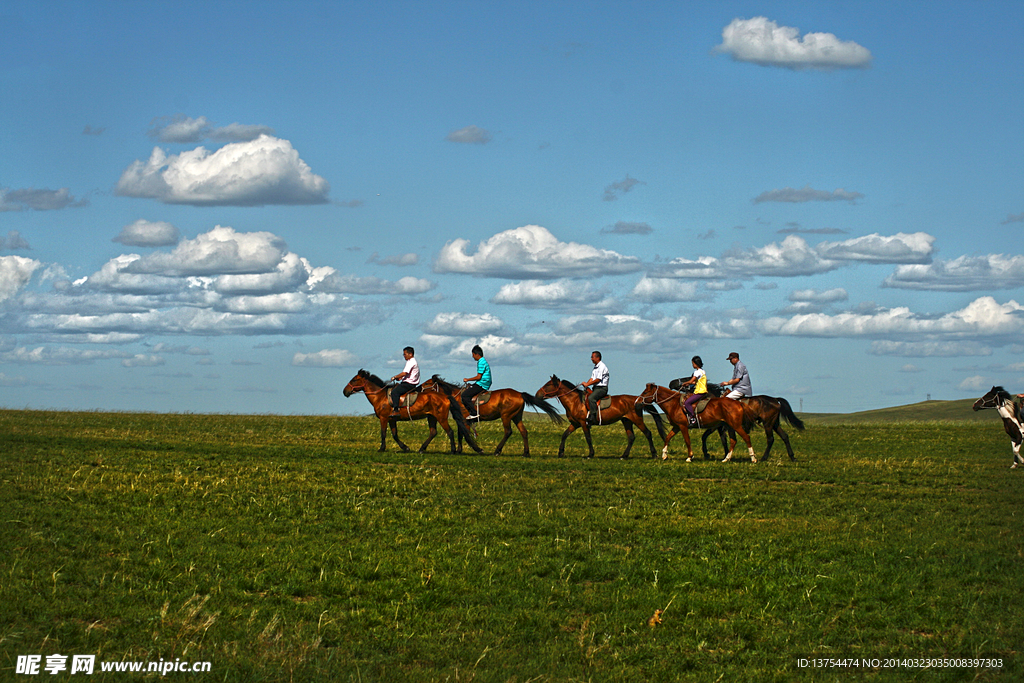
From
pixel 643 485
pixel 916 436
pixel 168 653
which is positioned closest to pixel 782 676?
pixel 168 653

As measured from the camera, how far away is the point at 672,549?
41.2 ft

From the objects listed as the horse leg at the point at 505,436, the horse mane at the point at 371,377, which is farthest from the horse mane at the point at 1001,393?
the horse mane at the point at 371,377

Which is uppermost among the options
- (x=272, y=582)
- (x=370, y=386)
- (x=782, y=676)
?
(x=370, y=386)

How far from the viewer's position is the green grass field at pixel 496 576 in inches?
352

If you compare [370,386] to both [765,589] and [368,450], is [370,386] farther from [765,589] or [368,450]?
[765,589]

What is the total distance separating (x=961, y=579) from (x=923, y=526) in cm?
318

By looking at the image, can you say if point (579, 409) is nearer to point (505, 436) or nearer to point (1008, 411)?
point (505, 436)

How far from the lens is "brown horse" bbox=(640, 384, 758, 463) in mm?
25578

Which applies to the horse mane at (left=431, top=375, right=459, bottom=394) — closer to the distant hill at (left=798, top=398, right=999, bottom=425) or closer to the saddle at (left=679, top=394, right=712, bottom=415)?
the saddle at (left=679, top=394, right=712, bottom=415)

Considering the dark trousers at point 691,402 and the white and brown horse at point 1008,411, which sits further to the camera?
the dark trousers at point 691,402

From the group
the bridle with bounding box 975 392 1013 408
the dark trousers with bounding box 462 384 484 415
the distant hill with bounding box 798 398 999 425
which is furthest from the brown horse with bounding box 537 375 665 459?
the distant hill with bounding box 798 398 999 425

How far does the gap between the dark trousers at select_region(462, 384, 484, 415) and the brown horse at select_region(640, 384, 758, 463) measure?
5.25 meters

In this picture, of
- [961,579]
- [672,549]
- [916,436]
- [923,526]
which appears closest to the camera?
[961,579]

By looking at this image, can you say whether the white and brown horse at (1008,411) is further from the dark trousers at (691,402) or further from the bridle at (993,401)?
the dark trousers at (691,402)
